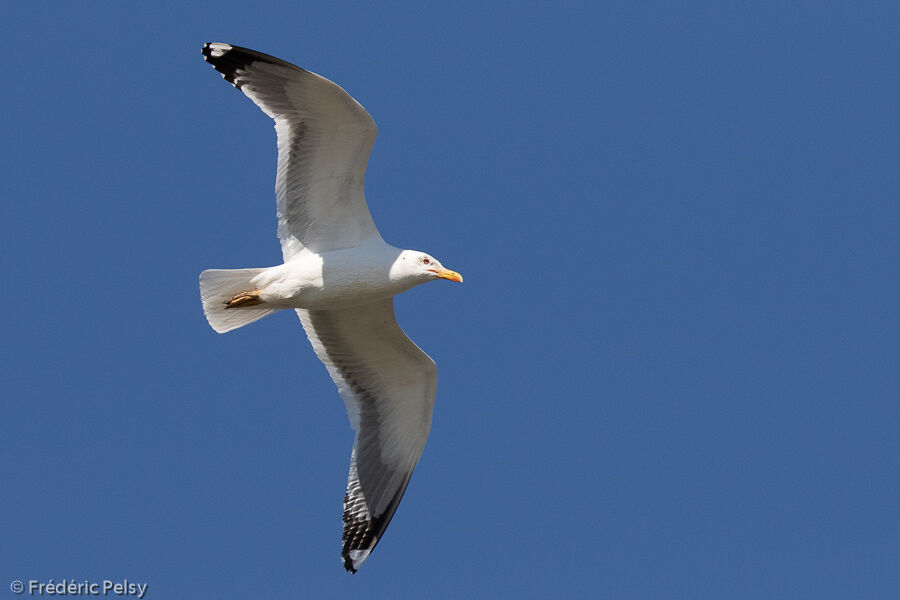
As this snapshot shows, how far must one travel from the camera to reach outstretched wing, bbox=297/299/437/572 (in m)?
11.0

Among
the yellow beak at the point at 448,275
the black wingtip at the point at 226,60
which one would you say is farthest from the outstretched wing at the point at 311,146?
the yellow beak at the point at 448,275

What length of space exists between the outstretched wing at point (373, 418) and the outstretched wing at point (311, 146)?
987 millimetres

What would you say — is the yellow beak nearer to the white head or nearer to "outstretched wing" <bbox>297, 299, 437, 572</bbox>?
the white head

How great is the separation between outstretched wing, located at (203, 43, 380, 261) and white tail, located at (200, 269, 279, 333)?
15.4 inches

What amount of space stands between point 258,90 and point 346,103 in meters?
0.71

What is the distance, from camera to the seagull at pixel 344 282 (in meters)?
9.89

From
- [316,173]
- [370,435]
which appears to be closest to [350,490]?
[370,435]

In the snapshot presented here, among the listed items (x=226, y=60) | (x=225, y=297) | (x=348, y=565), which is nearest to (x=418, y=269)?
(x=225, y=297)

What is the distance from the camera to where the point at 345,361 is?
36.3ft

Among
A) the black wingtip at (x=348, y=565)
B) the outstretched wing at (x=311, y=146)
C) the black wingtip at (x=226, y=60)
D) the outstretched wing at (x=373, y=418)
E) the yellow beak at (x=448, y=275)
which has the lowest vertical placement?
the black wingtip at (x=348, y=565)

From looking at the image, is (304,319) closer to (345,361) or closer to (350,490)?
(345,361)

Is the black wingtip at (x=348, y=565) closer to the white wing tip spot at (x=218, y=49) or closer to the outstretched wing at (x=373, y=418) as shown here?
the outstretched wing at (x=373, y=418)

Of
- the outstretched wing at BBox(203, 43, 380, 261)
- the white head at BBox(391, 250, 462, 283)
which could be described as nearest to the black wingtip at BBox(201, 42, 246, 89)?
the outstretched wing at BBox(203, 43, 380, 261)

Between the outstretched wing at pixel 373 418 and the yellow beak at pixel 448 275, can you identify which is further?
the outstretched wing at pixel 373 418
